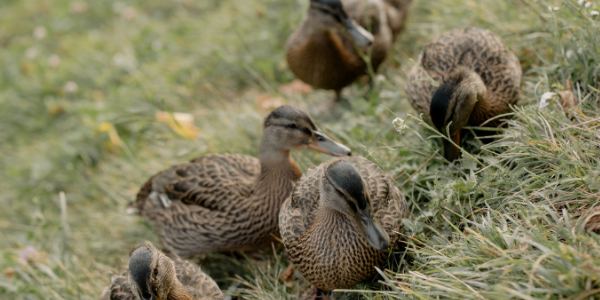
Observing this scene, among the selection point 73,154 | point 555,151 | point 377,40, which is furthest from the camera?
point 73,154

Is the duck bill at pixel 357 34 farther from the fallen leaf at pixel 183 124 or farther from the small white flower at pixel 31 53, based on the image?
the small white flower at pixel 31 53

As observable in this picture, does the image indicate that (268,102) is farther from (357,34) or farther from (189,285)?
(189,285)

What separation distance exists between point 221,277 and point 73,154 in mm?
2329

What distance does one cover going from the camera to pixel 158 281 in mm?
2529

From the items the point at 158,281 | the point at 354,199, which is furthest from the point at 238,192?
the point at 354,199

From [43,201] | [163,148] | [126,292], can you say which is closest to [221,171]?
[126,292]

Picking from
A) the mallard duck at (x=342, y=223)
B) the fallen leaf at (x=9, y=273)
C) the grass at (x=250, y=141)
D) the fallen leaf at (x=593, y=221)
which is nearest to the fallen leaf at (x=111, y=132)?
the grass at (x=250, y=141)

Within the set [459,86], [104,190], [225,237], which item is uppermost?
[459,86]

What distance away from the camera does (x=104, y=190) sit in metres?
4.46

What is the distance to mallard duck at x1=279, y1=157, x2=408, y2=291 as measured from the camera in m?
2.40

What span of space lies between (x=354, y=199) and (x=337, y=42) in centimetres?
197

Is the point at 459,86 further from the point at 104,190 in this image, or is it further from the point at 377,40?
the point at 104,190

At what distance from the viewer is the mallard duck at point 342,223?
7.88 feet

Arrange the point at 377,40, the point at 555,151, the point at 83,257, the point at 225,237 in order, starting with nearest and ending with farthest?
1. the point at 555,151
2. the point at 225,237
3. the point at 83,257
4. the point at 377,40
